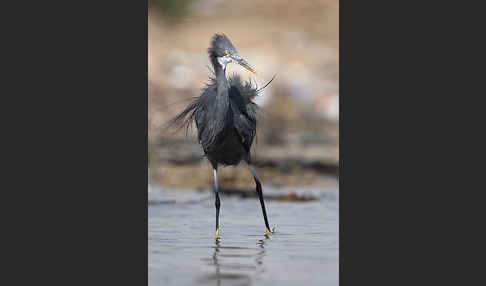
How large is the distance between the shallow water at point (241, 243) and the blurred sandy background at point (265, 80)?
1439mm

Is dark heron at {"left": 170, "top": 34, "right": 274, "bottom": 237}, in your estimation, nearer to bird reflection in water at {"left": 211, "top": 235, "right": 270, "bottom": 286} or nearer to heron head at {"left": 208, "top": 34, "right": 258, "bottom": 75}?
heron head at {"left": 208, "top": 34, "right": 258, "bottom": 75}

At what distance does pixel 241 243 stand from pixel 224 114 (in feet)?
4.72

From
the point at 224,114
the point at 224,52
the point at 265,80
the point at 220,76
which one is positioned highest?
the point at 265,80

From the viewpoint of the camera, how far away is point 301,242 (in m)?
6.58

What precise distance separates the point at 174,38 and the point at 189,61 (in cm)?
108

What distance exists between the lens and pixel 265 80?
1470cm

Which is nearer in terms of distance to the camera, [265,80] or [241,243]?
[241,243]

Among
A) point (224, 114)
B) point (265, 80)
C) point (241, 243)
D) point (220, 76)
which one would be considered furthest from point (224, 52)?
point (265, 80)

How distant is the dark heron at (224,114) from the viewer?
282 inches

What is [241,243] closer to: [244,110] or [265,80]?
[244,110]

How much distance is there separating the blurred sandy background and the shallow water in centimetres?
144

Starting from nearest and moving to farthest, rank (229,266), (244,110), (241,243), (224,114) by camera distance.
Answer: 1. (229,266)
2. (241,243)
3. (224,114)
4. (244,110)

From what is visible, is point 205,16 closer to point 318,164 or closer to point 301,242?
point 318,164

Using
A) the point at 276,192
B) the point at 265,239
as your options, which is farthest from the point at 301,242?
the point at 276,192
